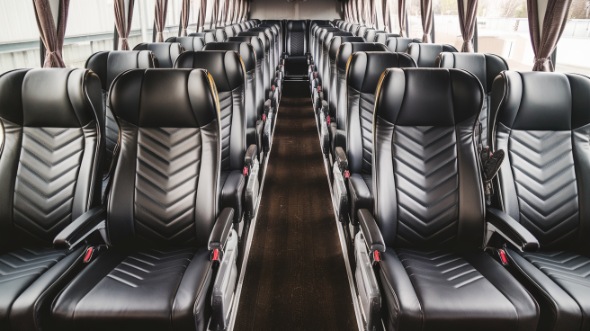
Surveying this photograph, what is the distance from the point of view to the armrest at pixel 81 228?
4.94 feet

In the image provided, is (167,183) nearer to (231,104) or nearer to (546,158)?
(231,104)

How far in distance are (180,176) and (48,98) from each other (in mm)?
724

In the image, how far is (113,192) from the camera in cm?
179

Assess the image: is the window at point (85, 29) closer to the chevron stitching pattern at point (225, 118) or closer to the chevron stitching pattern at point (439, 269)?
the chevron stitching pattern at point (225, 118)

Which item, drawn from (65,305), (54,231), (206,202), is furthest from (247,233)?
(65,305)

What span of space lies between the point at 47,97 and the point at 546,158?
8.02 feet

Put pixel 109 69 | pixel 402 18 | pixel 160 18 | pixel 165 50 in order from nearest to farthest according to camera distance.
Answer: pixel 109 69
pixel 165 50
pixel 160 18
pixel 402 18

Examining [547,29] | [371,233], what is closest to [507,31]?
[547,29]

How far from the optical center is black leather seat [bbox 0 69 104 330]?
Result: 5.80 ft

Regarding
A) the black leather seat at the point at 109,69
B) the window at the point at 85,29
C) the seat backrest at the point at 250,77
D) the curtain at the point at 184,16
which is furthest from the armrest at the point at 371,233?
the curtain at the point at 184,16

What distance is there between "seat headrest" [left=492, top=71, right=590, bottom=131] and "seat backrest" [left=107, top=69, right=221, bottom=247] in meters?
1.41

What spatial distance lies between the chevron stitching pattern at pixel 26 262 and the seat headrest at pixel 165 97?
73cm

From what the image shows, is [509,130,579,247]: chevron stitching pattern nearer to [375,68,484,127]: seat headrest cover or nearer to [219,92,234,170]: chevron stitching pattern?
[375,68,484,127]: seat headrest cover

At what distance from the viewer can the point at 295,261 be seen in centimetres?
262
